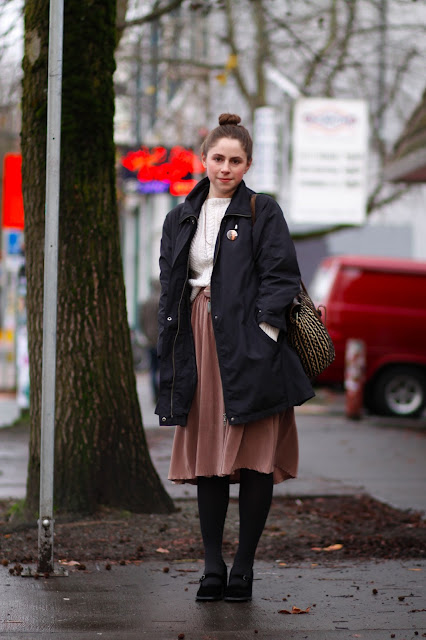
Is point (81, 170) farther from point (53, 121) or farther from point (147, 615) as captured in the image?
point (147, 615)

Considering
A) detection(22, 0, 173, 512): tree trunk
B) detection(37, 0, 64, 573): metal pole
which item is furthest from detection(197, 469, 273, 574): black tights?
detection(22, 0, 173, 512): tree trunk

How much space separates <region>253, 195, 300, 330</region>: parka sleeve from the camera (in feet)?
14.9

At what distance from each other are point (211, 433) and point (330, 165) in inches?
569

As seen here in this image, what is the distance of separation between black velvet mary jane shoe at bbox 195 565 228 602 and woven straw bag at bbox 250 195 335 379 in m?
0.89

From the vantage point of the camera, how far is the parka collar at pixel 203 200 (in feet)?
15.4

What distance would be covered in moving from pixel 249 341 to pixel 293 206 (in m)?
14.5

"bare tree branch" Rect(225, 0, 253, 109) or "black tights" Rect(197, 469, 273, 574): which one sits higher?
"bare tree branch" Rect(225, 0, 253, 109)

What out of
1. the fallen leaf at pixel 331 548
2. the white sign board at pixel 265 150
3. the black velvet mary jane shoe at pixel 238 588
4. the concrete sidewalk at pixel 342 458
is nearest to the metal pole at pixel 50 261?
the black velvet mary jane shoe at pixel 238 588

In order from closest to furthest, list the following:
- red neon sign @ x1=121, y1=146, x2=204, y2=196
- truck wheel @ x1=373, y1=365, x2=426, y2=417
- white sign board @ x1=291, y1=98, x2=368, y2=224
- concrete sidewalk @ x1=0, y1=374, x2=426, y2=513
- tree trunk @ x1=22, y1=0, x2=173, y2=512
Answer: tree trunk @ x1=22, y1=0, x2=173, y2=512
concrete sidewalk @ x1=0, y1=374, x2=426, y2=513
truck wheel @ x1=373, y1=365, x2=426, y2=417
white sign board @ x1=291, y1=98, x2=368, y2=224
red neon sign @ x1=121, y1=146, x2=204, y2=196

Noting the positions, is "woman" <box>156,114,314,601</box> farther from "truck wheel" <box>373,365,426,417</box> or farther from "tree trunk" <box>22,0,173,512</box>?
"truck wheel" <box>373,365,426,417</box>

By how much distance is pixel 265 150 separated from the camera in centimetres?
1942

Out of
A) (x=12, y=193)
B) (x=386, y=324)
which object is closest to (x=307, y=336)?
(x=386, y=324)

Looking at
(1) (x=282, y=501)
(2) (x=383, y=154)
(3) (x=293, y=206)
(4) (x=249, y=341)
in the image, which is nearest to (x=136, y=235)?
(2) (x=383, y=154)

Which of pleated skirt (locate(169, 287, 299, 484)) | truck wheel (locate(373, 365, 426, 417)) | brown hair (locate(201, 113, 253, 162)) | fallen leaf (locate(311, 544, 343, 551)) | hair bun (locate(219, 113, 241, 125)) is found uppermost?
hair bun (locate(219, 113, 241, 125))
